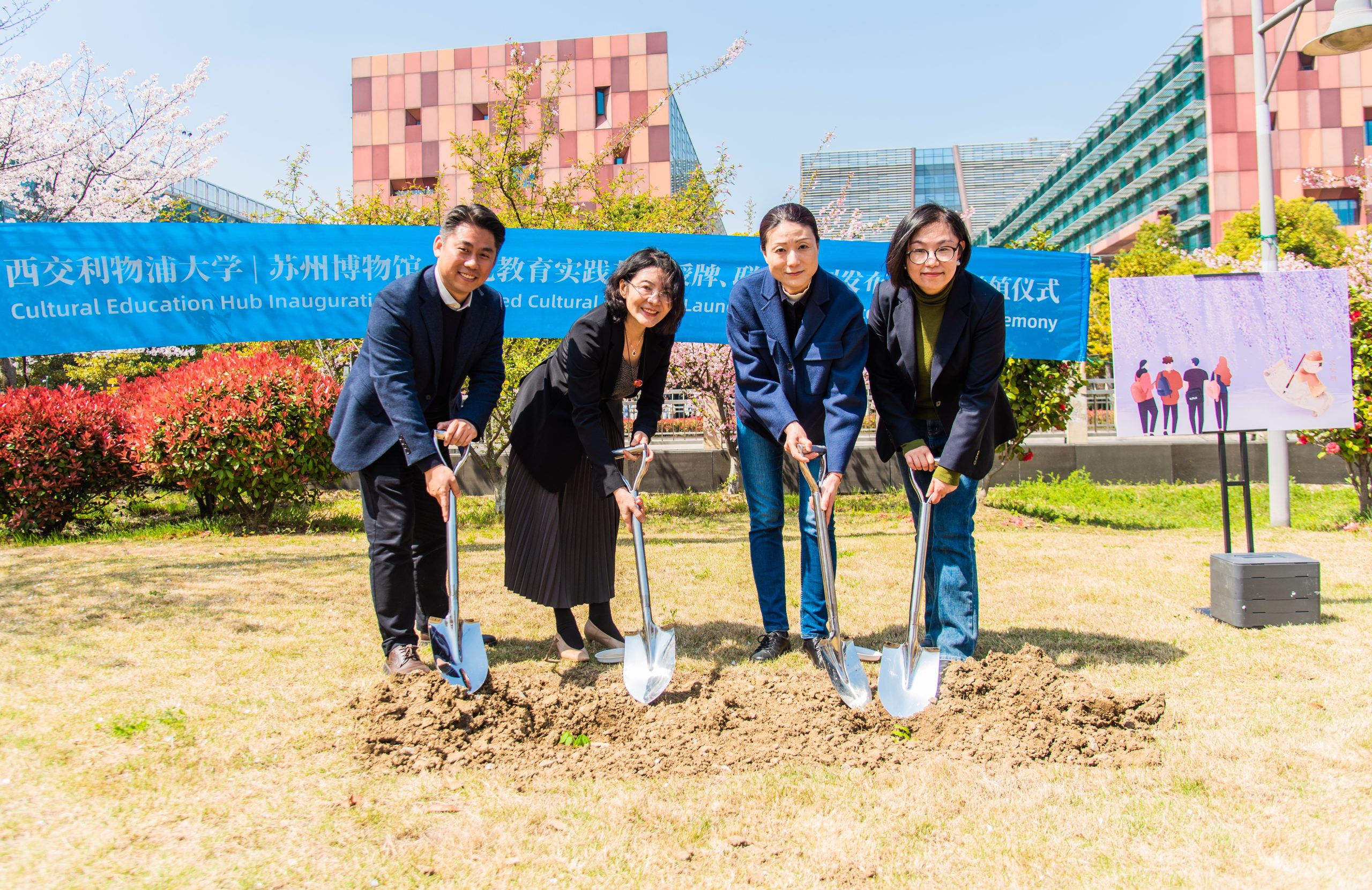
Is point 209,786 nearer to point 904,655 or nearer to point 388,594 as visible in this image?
point 388,594

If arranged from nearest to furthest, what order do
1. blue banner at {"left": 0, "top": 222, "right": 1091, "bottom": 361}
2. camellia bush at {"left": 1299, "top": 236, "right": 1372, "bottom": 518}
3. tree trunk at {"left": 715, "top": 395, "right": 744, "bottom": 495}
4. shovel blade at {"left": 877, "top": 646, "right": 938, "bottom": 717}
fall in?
shovel blade at {"left": 877, "top": 646, "right": 938, "bottom": 717}, blue banner at {"left": 0, "top": 222, "right": 1091, "bottom": 361}, camellia bush at {"left": 1299, "top": 236, "right": 1372, "bottom": 518}, tree trunk at {"left": 715, "top": 395, "right": 744, "bottom": 495}

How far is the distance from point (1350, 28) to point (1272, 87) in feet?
3.09

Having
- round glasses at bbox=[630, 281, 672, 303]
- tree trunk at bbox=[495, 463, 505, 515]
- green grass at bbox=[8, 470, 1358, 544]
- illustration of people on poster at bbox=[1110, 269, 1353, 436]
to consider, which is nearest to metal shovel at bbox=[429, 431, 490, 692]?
round glasses at bbox=[630, 281, 672, 303]

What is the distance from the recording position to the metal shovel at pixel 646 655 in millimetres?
2902

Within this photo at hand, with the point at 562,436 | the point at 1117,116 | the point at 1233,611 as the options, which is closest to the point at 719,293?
the point at 562,436

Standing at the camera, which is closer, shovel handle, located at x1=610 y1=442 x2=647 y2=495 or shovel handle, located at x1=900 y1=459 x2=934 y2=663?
shovel handle, located at x1=900 y1=459 x2=934 y2=663

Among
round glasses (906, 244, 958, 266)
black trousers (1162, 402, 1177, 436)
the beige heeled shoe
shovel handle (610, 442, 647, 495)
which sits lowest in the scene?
the beige heeled shoe

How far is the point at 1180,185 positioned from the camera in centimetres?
4703

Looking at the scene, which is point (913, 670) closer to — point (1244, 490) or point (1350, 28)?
point (1244, 490)

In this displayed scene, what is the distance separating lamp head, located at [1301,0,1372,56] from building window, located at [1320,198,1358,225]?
141 ft

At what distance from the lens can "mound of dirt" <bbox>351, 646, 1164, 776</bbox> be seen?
97.4 inches

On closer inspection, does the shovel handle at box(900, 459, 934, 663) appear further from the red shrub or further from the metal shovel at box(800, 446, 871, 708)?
the red shrub

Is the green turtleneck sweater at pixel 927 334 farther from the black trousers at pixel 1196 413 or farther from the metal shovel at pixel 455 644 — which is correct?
the black trousers at pixel 1196 413

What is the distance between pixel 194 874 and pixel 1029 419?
26.9 feet
